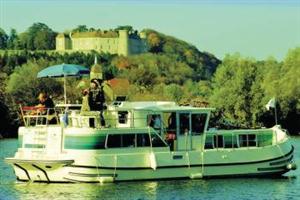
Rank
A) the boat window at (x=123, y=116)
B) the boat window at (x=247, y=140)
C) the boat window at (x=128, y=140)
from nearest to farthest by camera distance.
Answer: the boat window at (x=128, y=140) → the boat window at (x=123, y=116) → the boat window at (x=247, y=140)

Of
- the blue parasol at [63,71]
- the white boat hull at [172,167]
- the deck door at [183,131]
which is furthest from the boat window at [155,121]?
the blue parasol at [63,71]

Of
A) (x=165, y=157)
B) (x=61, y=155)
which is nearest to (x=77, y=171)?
(x=61, y=155)

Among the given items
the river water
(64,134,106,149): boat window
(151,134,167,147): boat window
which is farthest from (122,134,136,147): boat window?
the river water

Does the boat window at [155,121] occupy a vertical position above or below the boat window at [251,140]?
Result: above

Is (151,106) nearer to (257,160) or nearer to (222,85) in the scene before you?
(257,160)

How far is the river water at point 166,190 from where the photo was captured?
3506cm

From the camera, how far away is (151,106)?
39.9 m

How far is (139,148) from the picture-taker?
38.7m

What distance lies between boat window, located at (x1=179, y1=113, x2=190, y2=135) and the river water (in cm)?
229

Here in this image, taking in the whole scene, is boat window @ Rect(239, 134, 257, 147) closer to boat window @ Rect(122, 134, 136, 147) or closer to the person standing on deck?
boat window @ Rect(122, 134, 136, 147)

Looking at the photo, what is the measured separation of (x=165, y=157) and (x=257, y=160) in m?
4.25

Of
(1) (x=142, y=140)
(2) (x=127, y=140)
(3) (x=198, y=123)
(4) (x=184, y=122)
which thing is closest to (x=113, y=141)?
(2) (x=127, y=140)

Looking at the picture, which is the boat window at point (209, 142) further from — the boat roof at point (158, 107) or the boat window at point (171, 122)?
the boat window at point (171, 122)

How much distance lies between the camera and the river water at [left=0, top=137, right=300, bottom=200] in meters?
35.1
